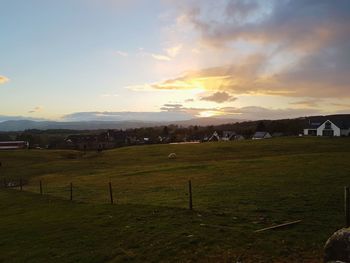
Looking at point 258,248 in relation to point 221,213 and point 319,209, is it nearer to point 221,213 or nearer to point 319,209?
point 221,213

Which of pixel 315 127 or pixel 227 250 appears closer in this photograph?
pixel 227 250

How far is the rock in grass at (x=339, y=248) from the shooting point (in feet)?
38.4

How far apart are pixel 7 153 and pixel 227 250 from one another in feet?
388

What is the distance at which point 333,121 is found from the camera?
471 feet

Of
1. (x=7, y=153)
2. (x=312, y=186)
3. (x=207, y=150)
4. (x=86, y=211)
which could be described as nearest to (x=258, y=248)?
(x=86, y=211)

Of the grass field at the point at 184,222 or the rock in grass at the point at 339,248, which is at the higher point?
the rock in grass at the point at 339,248

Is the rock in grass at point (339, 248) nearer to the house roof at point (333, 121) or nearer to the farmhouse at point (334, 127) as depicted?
the farmhouse at point (334, 127)

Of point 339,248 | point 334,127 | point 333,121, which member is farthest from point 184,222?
point 333,121

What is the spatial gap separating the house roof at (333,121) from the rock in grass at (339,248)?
138 metres

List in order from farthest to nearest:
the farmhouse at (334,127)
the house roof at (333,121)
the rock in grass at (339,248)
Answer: the house roof at (333,121)
the farmhouse at (334,127)
the rock in grass at (339,248)

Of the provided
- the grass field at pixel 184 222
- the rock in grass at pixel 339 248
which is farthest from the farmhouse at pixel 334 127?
the rock in grass at pixel 339 248

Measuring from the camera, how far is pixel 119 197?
112ft

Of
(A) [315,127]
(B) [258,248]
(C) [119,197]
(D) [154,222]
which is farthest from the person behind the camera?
(A) [315,127]

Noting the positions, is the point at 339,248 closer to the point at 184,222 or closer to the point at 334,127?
the point at 184,222
